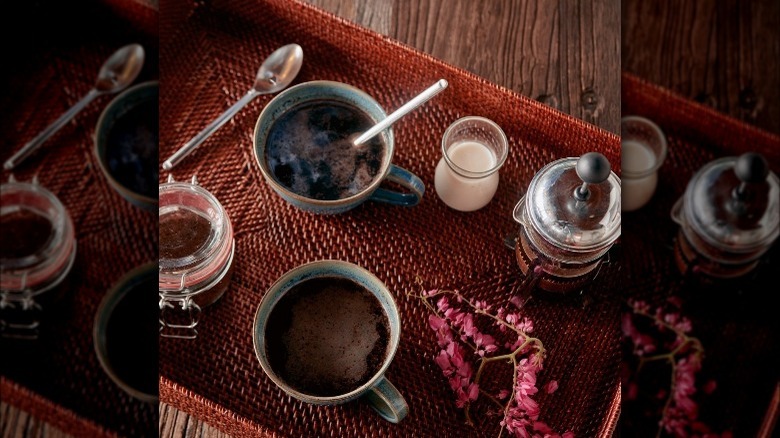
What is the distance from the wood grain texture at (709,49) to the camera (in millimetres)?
736

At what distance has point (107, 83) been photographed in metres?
0.59

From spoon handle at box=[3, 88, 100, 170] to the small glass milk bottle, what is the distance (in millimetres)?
307

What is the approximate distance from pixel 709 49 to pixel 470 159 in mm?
285

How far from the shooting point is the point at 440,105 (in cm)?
71

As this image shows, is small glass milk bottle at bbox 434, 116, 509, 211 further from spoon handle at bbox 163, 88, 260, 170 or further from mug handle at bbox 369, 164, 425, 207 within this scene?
spoon handle at bbox 163, 88, 260, 170

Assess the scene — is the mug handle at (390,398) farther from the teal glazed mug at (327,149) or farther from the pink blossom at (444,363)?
the teal glazed mug at (327,149)

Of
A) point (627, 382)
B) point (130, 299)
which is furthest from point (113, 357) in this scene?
point (627, 382)

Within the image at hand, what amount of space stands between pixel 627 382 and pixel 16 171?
0.55m

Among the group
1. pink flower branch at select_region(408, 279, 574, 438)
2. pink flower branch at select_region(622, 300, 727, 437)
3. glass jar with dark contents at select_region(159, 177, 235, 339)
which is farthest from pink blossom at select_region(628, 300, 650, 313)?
glass jar with dark contents at select_region(159, 177, 235, 339)

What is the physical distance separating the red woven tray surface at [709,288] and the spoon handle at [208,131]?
0.36 metres

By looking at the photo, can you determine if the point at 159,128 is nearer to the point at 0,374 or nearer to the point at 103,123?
the point at 103,123

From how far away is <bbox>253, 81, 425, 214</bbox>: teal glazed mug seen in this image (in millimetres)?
644

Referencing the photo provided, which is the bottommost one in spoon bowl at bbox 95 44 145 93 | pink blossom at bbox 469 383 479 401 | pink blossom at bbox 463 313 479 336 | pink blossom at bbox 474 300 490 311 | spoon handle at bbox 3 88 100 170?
pink blossom at bbox 469 383 479 401

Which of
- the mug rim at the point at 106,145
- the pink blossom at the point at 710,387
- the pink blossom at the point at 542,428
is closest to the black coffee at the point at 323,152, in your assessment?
the mug rim at the point at 106,145
